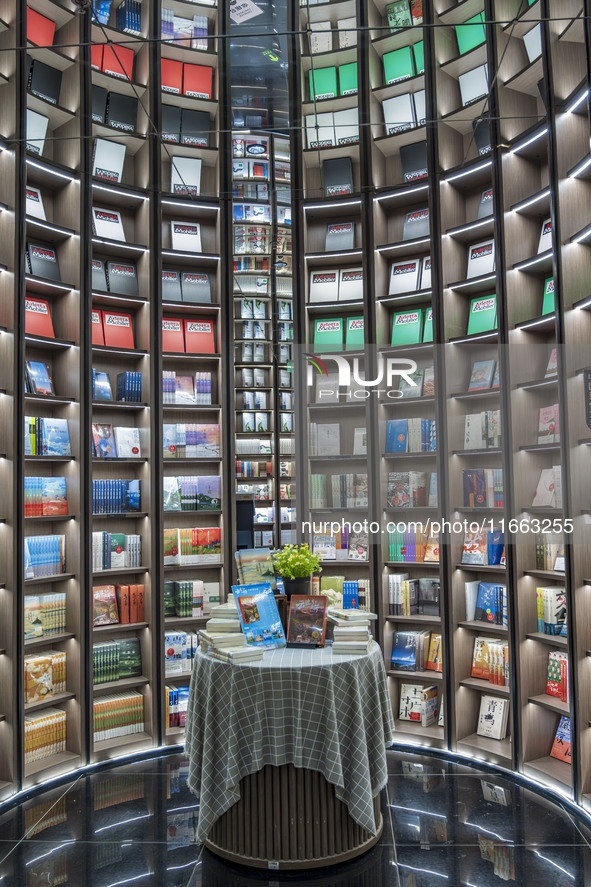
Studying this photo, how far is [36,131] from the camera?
4.15 metres

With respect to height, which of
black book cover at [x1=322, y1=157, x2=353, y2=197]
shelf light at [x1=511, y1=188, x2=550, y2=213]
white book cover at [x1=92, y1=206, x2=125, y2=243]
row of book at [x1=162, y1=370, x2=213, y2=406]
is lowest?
row of book at [x1=162, y1=370, x2=213, y2=406]

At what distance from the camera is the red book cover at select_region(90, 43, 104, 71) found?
4.09 meters

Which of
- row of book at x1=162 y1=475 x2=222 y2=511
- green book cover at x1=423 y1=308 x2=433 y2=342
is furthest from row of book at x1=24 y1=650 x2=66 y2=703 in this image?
green book cover at x1=423 y1=308 x2=433 y2=342

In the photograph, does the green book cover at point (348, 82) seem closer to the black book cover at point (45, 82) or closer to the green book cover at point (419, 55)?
the green book cover at point (419, 55)

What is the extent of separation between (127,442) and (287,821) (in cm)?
261

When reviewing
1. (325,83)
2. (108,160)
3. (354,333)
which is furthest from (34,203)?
(354,333)

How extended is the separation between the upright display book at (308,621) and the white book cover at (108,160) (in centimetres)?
313

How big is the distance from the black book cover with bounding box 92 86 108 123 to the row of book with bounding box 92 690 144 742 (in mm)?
3881

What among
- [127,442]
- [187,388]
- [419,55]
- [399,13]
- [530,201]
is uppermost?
[399,13]

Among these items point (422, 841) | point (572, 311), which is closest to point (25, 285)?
point (572, 311)

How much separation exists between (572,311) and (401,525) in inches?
70.3

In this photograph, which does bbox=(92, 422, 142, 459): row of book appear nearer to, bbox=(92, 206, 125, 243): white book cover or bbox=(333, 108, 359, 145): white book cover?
bbox=(92, 206, 125, 243): white book cover

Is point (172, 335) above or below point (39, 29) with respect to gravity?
below

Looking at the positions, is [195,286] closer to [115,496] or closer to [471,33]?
[115,496]
